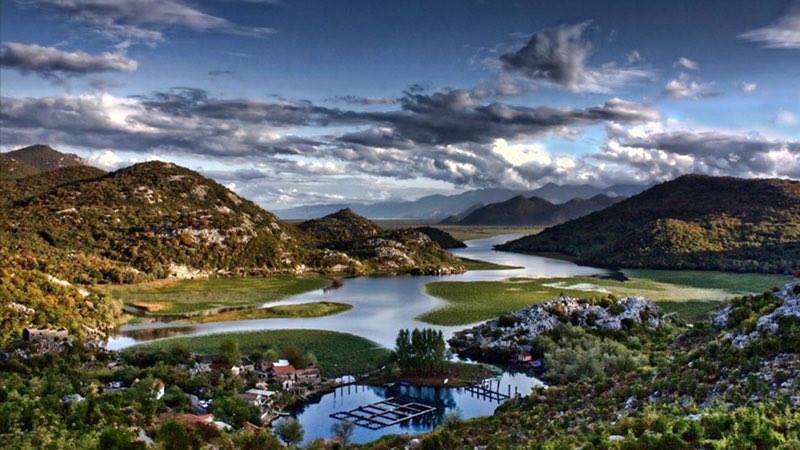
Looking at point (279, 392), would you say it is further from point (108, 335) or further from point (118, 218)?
point (118, 218)

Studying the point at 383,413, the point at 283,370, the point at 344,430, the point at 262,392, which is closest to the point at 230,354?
the point at 283,370

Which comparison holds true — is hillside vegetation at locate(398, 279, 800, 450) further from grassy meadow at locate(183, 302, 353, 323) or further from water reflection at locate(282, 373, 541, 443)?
grassy meadow at locate(183, 302, 353, 323)

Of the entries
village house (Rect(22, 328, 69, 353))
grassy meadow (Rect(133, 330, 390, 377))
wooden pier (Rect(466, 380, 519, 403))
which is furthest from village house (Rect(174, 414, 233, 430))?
village house (Rect(22, 328, 69, 353))

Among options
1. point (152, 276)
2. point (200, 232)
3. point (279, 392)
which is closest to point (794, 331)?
point (279, 392)

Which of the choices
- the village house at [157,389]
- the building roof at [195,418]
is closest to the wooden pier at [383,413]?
the building roof at [195,418]

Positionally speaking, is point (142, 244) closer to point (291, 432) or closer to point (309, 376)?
point (309, 376)

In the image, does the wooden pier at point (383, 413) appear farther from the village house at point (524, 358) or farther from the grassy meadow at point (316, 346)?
the village house at point (524, 358)
